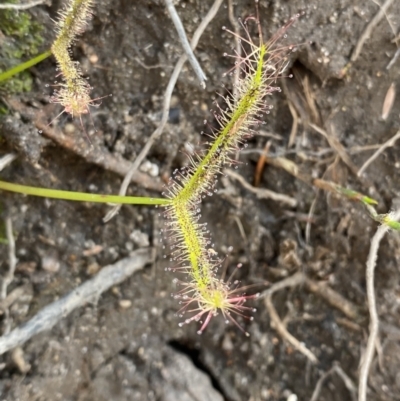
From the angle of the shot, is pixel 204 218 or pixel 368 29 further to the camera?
pixel 204 218

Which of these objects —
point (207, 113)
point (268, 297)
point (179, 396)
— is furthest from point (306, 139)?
point (179, 396)

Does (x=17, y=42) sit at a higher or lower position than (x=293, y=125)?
lower

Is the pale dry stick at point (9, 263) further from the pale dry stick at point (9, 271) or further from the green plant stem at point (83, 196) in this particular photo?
the green plant stem at point (83, 196)

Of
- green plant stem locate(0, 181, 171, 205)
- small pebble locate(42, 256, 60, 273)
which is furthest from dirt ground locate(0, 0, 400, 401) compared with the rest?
green plant stem locate(0, 181, 171, 205)

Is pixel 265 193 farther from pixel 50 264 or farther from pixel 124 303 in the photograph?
pixel 50 264

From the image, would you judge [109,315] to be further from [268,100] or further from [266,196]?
[268,100]

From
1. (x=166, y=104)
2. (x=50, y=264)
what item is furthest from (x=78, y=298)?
(x=166, y=104)

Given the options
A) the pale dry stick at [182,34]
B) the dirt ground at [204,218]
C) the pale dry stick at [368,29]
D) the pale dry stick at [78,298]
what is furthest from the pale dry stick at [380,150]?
the pale dry stick at [78,298]
